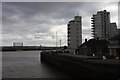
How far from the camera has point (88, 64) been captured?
34531 millimetres

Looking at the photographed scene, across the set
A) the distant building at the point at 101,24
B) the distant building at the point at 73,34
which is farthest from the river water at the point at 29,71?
the distant building at the point at 101,24

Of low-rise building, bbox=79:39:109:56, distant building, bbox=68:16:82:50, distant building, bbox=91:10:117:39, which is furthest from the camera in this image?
distant building, bbox=91:10:117:39

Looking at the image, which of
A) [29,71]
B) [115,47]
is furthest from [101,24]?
[29,71]

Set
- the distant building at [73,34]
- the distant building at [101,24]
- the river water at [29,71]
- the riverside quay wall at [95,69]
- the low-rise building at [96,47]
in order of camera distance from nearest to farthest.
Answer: the riverside quay wall at [95,69], the river water at [29,71], the low-rise building at [96,47], the distant building at [73,34], the distant building at [101,24]

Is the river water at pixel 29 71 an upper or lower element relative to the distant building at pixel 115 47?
lower

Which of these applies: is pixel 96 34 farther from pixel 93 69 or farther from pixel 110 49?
pixel 93 69

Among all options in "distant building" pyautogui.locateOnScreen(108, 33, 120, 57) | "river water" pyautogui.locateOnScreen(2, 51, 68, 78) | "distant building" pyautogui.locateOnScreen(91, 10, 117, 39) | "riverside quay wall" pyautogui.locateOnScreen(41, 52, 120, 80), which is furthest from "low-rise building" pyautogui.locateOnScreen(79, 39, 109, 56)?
"distant building" pyautogui.locateOnScreen(91, 10, 117, 39)

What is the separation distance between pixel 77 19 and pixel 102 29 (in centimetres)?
2886

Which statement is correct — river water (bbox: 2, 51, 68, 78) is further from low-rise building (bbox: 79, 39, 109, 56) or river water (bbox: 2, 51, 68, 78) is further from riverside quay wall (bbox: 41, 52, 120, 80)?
low-rise building (bbox: 79, 39, 109, 56)

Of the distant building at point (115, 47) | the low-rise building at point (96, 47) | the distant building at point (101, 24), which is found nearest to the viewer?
the distant building at point (115, 47)

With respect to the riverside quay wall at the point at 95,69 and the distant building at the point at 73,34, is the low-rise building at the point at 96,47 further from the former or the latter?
the distant building at the point at 73,34

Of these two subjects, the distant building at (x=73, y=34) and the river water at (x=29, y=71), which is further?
the distant building at (x=73, y=34)

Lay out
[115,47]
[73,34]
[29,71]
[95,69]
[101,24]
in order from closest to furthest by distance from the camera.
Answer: [95,69] → [29,71] → [115,47] → [73,34] → [101,24]

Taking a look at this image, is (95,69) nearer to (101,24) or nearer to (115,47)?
(115,47)
